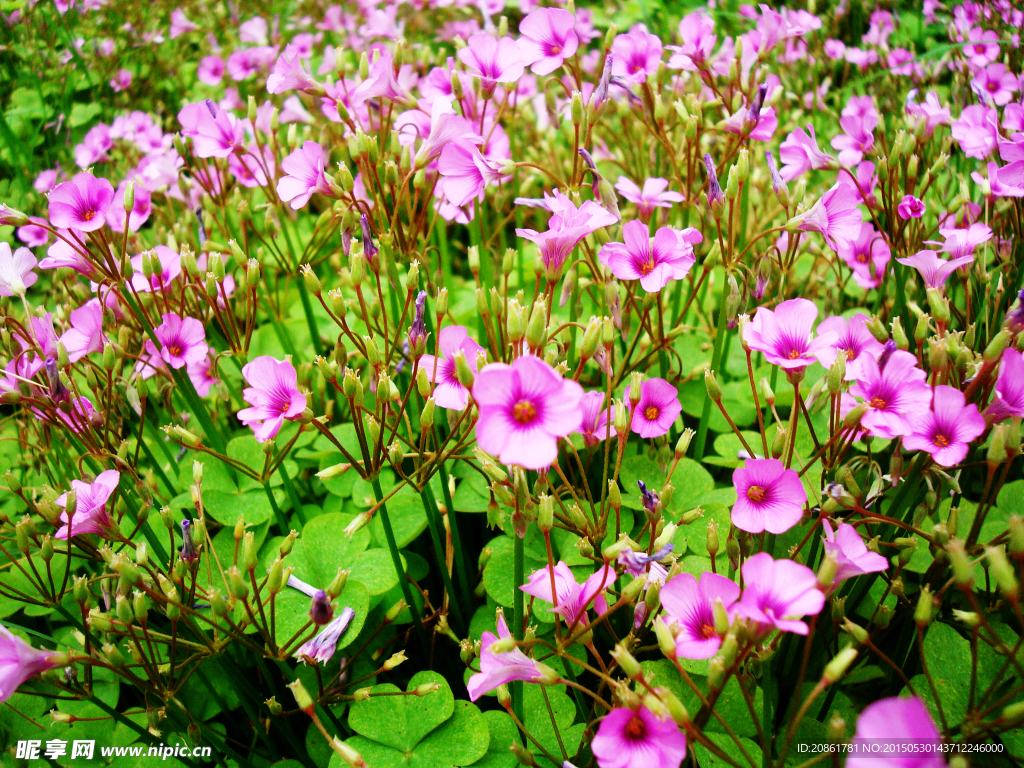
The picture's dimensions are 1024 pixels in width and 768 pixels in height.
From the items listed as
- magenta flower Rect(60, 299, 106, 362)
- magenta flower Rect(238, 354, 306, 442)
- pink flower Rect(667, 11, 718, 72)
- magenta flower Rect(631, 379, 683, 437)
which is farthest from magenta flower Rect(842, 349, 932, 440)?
magenta flower Rect(60, 299, 106, 362)

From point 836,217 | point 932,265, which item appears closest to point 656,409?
point 836,217

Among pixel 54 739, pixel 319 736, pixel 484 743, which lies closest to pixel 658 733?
pixel 484 743

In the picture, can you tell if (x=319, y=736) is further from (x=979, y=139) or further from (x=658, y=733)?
(x=979, y=139)

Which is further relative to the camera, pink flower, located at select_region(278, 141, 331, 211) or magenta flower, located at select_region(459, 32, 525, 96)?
magenta flower, located at select_region(459, 32, 525, 96)

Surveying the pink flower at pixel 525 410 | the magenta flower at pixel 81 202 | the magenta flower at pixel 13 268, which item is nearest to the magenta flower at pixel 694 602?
the pink flower at pixel 525 410

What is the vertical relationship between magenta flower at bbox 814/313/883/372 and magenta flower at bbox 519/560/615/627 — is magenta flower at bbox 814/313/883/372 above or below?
above

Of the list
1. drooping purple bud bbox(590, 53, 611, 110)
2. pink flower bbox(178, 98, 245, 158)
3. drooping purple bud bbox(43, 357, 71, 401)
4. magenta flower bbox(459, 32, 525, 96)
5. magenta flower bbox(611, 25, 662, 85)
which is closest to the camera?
drooping purple bud bbox(43, 357, 71, 401)

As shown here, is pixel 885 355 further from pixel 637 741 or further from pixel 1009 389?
pixel 637 741

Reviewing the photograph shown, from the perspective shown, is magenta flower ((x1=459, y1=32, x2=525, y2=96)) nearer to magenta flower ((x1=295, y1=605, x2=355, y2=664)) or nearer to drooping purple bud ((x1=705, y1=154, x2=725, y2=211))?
drooping purple bud ((x1=705, y1=154, x2=725, y2=211))
